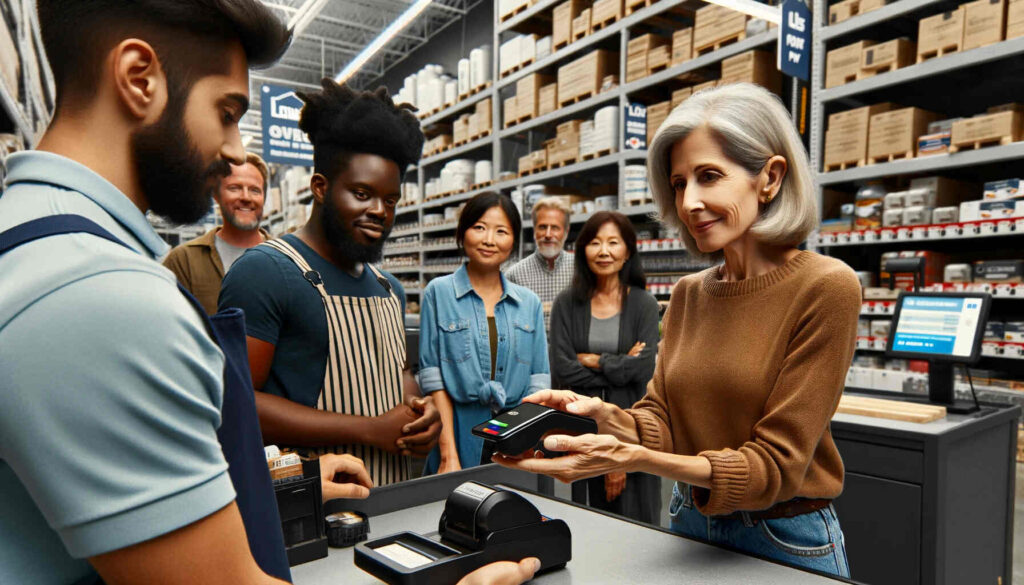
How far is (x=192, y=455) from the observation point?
496 millimetres

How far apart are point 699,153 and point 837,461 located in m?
0.68

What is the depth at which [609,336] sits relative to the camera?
10.2ft

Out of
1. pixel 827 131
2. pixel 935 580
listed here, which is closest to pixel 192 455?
pixel 935 580

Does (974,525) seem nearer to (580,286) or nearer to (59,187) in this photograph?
(580,286)

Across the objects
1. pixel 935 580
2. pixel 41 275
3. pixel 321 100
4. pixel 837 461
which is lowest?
pixel 935 580

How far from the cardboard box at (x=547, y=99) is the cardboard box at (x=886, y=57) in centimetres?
315

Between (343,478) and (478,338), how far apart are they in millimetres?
1250

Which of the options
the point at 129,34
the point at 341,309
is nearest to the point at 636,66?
the point at 341,309

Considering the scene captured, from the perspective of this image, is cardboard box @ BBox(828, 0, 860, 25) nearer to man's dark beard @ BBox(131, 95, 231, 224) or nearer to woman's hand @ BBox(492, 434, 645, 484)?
woman's hand @ BBox(492, 434, 645, 484)

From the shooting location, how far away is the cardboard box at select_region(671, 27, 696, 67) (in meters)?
5.15

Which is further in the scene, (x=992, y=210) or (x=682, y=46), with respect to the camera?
(x=682, y=46)

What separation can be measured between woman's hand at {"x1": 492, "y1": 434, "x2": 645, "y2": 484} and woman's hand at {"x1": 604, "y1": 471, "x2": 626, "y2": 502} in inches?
70.9

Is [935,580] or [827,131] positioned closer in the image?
[935,580]

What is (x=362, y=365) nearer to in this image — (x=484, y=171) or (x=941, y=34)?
(x=941, y=34)
